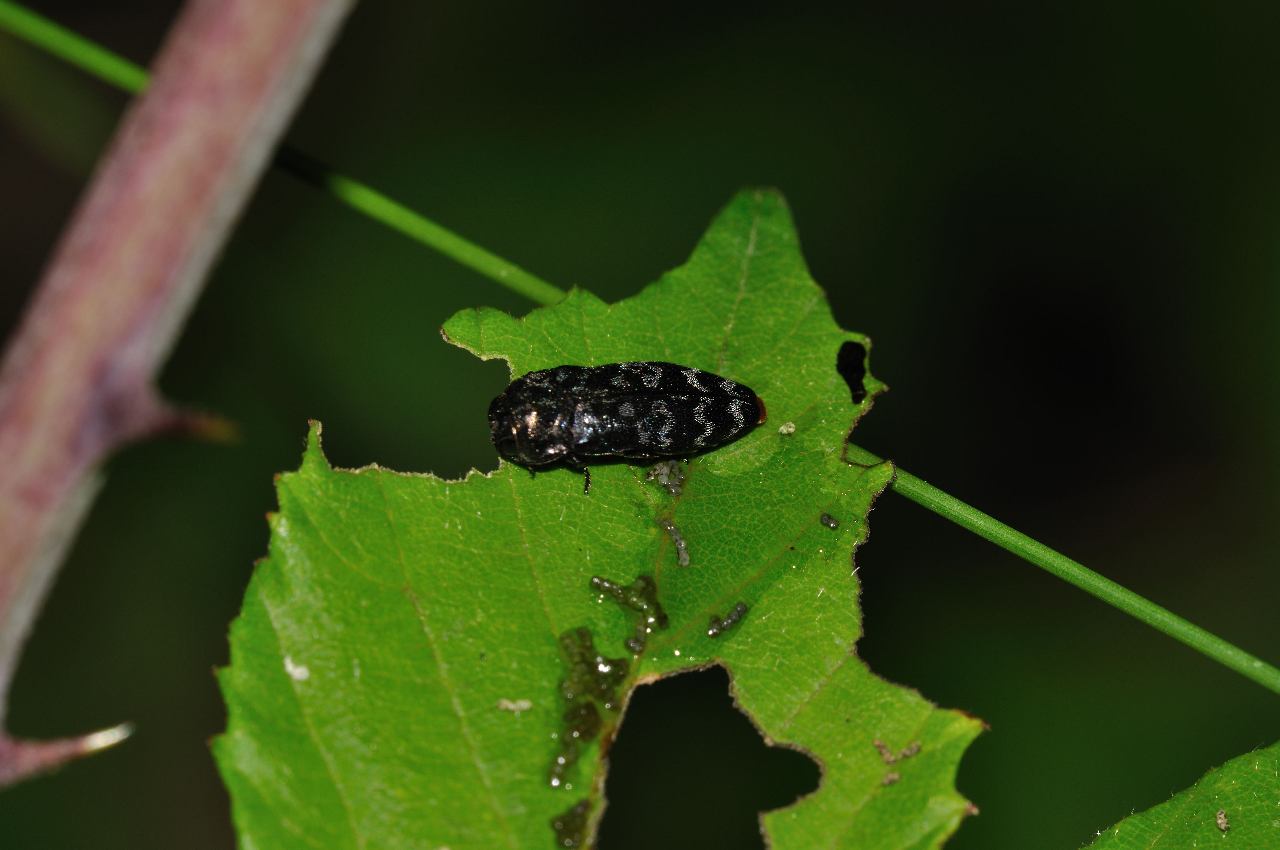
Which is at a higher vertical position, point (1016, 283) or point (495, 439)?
point (1016, 283)

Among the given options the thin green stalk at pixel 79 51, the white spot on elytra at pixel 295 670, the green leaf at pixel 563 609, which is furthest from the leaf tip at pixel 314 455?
the thin green stalk at pixel 79 51

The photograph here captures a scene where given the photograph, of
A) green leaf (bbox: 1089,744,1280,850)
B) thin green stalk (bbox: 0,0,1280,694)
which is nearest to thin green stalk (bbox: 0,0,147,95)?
thin green stalk (bbox: 0,0,1280,694)

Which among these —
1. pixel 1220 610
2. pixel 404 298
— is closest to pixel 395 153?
pixel 404 298

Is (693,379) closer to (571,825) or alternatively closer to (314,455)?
(314,455)

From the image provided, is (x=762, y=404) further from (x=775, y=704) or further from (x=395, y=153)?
(x=395, y=153)

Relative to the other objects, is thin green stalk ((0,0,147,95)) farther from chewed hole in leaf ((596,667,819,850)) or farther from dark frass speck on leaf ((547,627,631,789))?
chewed hole in leaf ((596,667,819,850))

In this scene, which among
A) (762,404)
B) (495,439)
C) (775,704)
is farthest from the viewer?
(495,439)
